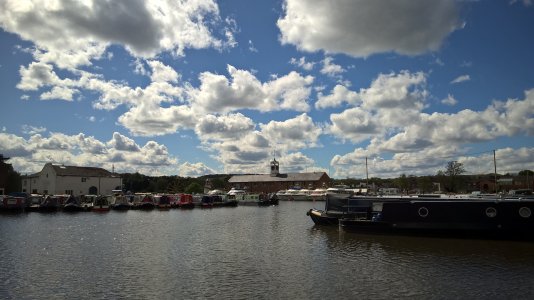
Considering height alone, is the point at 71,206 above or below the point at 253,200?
above

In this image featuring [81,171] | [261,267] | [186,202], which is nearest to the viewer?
[261,267]

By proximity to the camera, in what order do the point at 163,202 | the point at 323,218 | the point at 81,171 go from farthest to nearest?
the point at 81,171
the point at 163,202
the point at 323,218

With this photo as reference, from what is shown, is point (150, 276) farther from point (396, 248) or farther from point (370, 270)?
point (396, 248)

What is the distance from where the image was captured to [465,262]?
21.7 metres

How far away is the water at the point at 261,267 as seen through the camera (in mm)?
16203

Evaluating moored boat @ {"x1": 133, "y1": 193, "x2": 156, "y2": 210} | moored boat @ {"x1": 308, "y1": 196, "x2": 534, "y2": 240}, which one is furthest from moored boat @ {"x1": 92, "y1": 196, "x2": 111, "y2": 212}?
moored boat @ {"x1": 308, "y1": 196, "x2": 534, "y2": 240}

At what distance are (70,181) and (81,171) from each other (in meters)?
4.12

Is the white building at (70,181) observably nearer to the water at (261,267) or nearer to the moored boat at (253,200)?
the moored boat at (253,200)

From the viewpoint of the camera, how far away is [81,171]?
10131 centimetres

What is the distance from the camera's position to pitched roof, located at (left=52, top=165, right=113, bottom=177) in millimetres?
96938

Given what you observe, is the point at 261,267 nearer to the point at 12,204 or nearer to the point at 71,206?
the point at 71,206

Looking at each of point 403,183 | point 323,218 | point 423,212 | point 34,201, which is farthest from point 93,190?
point 403,183

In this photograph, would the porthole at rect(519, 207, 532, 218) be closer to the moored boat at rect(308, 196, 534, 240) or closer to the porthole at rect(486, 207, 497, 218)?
the moored boat at rect(308, 196, 534, 240)

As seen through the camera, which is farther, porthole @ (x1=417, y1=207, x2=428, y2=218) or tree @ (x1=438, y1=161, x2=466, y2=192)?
tree @ (x1=438, y1=161, x2=466, y2=192)
